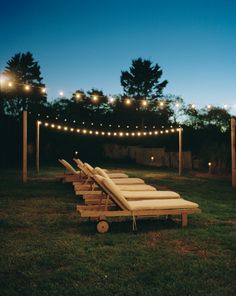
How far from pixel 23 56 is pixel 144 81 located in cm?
1745

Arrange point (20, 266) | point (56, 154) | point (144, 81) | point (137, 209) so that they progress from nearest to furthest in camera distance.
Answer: point (20, 266) < point (137, 209) < point (56, 154) < point (144, 81)

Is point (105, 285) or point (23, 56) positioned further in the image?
point (23, 56)

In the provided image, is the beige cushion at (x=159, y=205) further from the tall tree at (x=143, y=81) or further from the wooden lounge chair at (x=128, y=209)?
the tall tree at (x=143, y=81)

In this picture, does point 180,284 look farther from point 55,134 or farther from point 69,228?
point 55,134

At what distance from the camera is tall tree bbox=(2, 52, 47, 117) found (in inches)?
1535

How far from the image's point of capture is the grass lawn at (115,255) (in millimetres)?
3182

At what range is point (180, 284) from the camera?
3.23 m

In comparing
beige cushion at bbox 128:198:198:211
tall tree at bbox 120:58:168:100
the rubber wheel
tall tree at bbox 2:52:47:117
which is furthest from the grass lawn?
tall tree at bbox 120:58:168:100

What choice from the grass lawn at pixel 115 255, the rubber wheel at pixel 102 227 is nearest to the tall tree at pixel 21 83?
the grass lawn at pixel 115 255

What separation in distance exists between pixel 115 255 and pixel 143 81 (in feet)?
133

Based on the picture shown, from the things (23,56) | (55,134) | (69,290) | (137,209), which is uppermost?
→ (23,56)

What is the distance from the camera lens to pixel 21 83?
4456 centimetres

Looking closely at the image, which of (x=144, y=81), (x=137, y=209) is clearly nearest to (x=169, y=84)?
(x=144, y=81)

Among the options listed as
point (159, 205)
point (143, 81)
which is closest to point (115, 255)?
point (159, 205)
